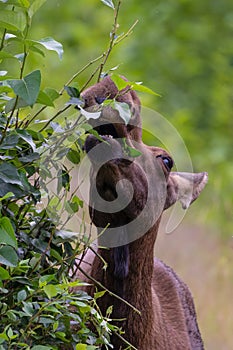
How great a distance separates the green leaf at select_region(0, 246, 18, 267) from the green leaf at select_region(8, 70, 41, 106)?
33cm

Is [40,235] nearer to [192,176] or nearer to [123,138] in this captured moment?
[123,138]

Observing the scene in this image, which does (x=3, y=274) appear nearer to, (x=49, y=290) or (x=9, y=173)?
(x=49, y=290)

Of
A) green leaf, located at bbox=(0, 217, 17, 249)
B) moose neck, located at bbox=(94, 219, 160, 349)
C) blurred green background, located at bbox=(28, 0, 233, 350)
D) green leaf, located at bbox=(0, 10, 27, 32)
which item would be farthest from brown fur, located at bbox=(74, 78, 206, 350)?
blurred green background, located at bbox=(28, 0, 233, 350)

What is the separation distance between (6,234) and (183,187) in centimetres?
129

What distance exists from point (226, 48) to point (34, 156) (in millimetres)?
8456

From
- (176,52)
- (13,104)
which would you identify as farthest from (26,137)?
(176,52)

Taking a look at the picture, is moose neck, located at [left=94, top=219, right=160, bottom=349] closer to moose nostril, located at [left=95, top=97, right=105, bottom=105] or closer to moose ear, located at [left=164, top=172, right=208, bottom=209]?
moose ear, located at [left=164, top=172, right=208, bottom=209]

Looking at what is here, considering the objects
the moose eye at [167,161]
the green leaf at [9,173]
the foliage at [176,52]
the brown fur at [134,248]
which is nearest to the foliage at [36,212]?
the green leaf at [9,173]

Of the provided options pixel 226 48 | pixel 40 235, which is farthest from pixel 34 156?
pixel 226 48

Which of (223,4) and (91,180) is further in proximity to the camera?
(223,4)

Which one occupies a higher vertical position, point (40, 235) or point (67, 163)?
point (67, 163)

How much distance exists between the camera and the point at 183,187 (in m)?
3.62

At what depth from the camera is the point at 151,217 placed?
10.7 ft

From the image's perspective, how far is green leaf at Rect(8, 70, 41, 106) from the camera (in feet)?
8.00
